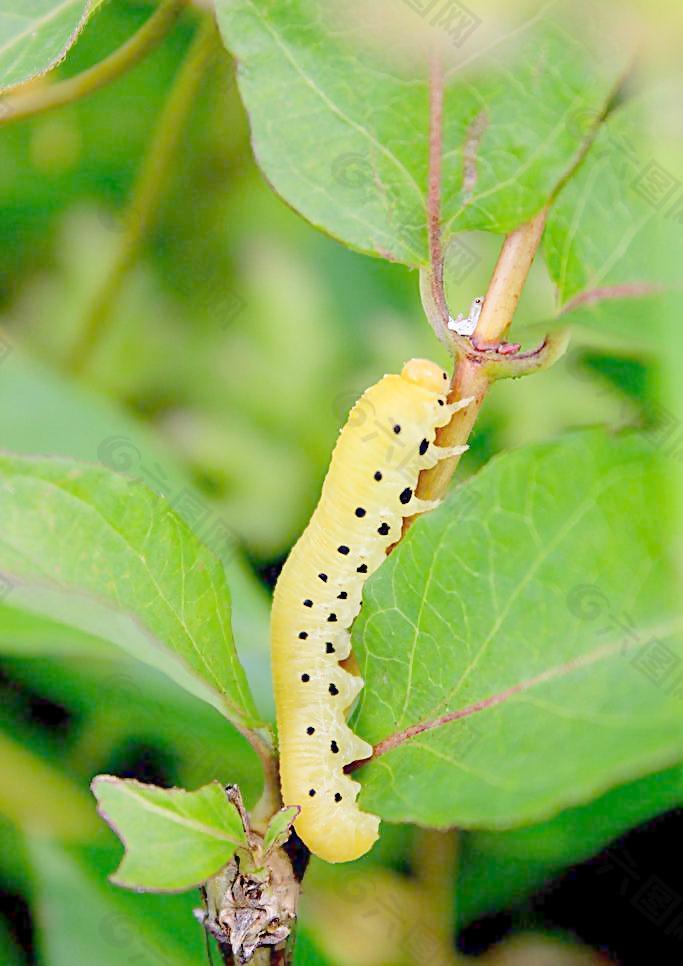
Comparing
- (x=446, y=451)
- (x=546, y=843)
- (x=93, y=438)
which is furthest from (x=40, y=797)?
(x=446, y=451)

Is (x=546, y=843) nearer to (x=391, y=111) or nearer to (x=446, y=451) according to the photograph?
(x=446, y=451)

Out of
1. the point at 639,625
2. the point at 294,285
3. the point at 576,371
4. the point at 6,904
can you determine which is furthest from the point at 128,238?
the point at 639,625

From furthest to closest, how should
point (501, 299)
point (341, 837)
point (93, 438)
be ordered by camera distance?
point (93, 438)
point (341, 837)
point (501, 299)

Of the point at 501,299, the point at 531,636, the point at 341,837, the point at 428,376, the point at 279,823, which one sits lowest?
the point at 341,837

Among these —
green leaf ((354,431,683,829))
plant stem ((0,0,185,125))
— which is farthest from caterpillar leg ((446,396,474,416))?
plant stem ((0,0,185,125))

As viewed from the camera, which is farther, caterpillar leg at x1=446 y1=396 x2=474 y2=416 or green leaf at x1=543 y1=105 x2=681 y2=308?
caterpillar leg at x1=446 y1=396 x2=474 y2=416

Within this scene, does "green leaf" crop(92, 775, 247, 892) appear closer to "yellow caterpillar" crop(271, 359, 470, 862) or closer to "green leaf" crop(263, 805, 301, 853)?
"green leaf" crop(263, 805, 301, 853)
